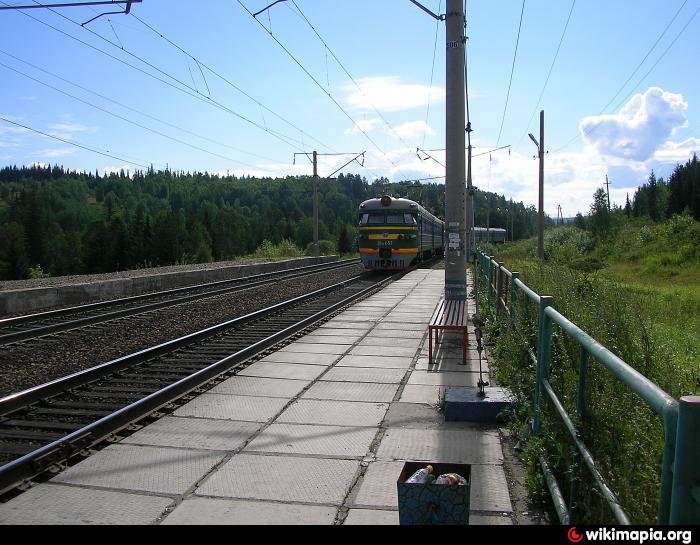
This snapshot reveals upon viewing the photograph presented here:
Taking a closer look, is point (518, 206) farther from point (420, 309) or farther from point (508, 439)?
point (508, 439)

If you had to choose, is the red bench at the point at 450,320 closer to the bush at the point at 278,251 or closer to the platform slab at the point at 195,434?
the platform slab at the point at 195,434

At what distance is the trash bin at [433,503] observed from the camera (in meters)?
3.09

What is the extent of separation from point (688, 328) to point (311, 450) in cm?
1095

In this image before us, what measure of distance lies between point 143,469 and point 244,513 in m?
1.16

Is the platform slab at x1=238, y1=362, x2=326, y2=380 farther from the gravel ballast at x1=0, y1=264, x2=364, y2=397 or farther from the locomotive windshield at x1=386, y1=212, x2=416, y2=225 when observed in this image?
the locomotive windshield at x1=386, y1=212, x2=416, y2=225

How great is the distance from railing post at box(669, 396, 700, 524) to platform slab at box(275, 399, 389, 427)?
3983mm

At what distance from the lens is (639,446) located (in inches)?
111

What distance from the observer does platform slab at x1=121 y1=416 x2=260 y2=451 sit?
519cm

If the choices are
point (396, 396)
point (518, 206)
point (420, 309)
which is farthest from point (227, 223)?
point (396, 396)

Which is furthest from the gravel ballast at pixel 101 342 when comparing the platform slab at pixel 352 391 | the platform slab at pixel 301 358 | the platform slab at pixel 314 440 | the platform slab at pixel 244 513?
the platform slab at pixel 244 513

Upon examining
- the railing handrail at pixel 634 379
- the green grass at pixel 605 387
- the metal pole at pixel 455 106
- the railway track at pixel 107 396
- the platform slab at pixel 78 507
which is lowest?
the platform slab at pixel 78 507

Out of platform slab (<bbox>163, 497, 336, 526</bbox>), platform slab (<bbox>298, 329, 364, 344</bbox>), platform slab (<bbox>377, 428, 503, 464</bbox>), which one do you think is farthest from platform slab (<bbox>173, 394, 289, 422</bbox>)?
platform slab (<bbox>298, 329, 364, 344</bbox>)

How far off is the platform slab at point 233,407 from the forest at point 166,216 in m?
26.7

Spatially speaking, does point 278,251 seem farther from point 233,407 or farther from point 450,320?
point 233,407
